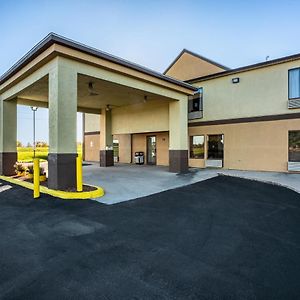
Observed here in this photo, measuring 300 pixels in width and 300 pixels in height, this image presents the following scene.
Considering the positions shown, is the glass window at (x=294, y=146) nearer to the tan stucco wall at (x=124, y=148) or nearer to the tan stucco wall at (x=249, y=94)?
the tan stucco wall at (x=249, y=94)

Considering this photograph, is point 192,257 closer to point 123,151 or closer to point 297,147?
point 297,147

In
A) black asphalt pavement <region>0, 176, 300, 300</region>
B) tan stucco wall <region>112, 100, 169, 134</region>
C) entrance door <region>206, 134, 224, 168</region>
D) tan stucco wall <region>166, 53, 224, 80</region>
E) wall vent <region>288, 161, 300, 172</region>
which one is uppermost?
tan stucco wall <region>166, 53, 224, 80</region>

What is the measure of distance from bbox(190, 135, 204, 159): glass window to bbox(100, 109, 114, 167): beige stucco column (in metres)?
6.05

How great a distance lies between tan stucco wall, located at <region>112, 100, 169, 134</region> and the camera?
14.5 meters

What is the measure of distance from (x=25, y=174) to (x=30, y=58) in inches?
210

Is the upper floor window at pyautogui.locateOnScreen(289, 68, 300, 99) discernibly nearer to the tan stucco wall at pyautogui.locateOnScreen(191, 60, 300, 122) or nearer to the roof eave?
the tan stucco wall at pyautogui.locateOnScreen(191, 60, 300, 122)

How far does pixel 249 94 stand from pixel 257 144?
2.85 m

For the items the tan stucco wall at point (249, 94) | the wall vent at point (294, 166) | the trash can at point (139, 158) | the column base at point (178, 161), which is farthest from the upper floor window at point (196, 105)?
the wall vent at point (294, 166)


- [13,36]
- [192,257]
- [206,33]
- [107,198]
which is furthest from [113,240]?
[206,33]

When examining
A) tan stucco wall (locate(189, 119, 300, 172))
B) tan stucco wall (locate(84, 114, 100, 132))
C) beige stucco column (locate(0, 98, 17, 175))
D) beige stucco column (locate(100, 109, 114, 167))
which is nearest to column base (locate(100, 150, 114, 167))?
beige stucco column (locate(100, 109, 114, 167))

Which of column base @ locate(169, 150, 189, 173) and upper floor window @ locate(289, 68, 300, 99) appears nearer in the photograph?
upper floor window @ locate(289, 68, 300, 99)

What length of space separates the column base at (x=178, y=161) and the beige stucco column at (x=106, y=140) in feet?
19.8

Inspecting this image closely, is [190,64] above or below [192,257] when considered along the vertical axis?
above

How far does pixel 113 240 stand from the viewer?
13.1 feet
